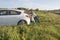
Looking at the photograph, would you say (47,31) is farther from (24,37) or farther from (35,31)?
(24,37)

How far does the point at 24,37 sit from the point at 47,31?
2566 millimetres

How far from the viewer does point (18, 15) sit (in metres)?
19.0

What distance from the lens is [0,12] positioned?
62.6 ft

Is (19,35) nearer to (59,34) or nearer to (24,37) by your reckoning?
(24,37)

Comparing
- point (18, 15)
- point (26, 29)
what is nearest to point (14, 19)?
point (18, 15)

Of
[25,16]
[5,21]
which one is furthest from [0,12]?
[25,16]

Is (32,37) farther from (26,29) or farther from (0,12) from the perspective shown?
(0,12)

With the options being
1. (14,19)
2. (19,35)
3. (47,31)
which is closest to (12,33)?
(19,35)

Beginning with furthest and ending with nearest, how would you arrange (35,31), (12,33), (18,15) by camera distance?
(18,15), (35,31), (12,33)

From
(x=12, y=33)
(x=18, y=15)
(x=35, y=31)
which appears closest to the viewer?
(x=12, y=33)

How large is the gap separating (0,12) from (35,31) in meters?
5.20

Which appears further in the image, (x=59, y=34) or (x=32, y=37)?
(x=59, y=34)

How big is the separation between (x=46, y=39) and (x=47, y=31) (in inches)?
78.4

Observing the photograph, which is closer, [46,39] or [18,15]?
[46,39]
